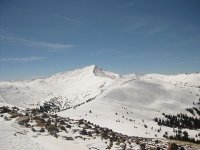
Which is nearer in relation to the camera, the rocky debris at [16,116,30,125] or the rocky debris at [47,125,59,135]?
the rocky debris at [47,125,59,135]

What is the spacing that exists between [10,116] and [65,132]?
426 inches

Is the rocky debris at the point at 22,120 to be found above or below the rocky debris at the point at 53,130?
above

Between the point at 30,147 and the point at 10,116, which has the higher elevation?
the point at 10,116

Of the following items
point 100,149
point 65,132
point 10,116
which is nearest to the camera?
point 100,149

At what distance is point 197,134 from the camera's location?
138250 millimetres

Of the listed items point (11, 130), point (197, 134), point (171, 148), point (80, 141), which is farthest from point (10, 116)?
point (197, 134)

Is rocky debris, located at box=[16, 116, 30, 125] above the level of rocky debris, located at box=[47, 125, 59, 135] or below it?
above

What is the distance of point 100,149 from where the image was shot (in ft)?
124

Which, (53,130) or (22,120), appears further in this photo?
(22,120)

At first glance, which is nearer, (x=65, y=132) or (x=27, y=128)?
(x=27, y=128)

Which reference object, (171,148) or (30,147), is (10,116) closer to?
(30,147)

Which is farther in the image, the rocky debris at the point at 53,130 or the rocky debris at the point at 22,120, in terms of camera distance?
the rocky debris at the point at 22,120

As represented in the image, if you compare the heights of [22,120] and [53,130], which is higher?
[22,120]

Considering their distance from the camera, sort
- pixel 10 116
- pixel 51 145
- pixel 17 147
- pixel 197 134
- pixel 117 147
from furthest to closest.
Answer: pixel 197 134, pixel 10 116, pixel 117 147, pixel 51 145, pixel 17 147
